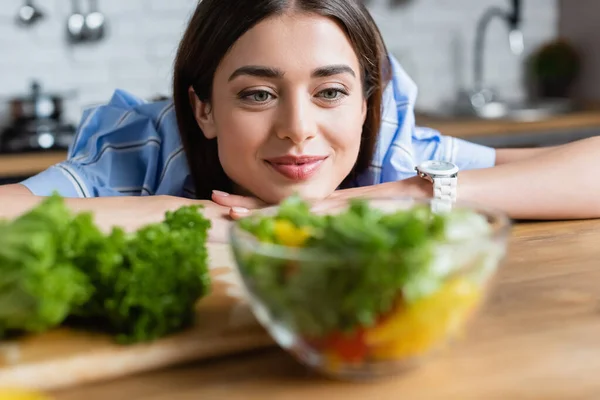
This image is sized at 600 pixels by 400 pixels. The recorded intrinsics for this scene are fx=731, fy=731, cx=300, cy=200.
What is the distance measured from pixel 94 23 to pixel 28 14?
23 centimetres

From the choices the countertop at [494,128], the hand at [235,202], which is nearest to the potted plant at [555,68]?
the countertop at [494,128]

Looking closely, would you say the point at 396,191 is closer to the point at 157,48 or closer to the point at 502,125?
the point at 502,125

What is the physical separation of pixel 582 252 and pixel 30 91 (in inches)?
86.0

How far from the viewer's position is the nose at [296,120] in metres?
1.13

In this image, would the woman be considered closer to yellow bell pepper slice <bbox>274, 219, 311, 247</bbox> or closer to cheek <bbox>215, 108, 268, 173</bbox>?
cheek <bbox>215, 108, 268, 173</bbox>

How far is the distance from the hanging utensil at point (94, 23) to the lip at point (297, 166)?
173 cm

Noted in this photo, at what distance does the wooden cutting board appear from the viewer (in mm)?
586

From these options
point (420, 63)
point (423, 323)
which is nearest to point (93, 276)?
point (423, 323)

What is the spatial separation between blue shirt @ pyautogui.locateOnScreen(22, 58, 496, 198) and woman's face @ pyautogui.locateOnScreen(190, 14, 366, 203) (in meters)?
0.24

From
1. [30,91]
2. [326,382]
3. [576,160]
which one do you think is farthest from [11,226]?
[30,91]

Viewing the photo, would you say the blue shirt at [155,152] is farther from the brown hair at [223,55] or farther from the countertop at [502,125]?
the countertop at [502,125]

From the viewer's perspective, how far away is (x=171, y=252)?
25.3 inches

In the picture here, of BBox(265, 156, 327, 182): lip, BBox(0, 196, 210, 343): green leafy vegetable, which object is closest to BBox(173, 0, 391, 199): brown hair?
BBox(265, 156, 327, 182): lip

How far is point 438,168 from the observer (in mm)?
1233
